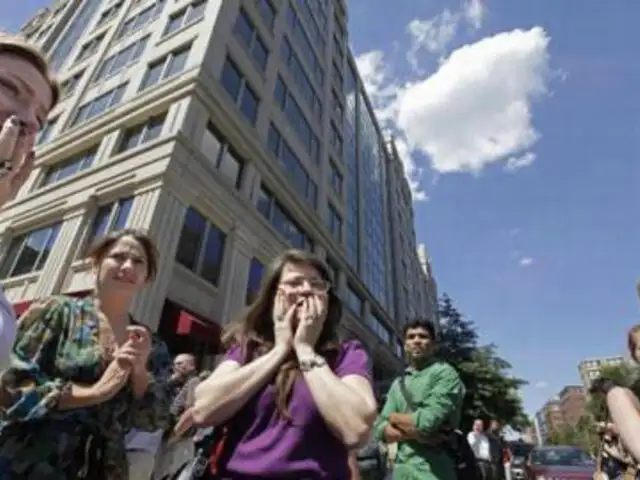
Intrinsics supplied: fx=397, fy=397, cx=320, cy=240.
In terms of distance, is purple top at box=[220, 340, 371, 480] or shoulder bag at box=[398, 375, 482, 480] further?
shoulder bag at box=[398, 375, 482, 480]

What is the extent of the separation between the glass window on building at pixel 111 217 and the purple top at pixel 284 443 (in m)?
10.8

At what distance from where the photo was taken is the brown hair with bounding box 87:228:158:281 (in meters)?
2.31

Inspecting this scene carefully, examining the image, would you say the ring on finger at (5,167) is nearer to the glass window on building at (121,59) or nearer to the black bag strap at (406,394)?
the black bag strap at (406,394)

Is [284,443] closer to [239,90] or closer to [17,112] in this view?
[17,112]

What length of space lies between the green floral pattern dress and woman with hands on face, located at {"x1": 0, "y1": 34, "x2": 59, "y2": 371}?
889 millimetres

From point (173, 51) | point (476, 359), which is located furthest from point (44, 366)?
point (476, 359)

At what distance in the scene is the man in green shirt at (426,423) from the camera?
101 inches

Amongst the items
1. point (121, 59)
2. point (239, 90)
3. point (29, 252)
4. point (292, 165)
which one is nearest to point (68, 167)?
point (29, 252)

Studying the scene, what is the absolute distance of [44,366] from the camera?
5.61ft

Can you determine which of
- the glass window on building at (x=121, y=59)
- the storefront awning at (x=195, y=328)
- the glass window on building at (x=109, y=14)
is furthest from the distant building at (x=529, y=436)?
the glass window on building at (x=109, y=14)

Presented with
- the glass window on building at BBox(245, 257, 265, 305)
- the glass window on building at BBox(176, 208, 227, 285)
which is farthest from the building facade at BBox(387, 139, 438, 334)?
the glass window on building at BBox(176, 208, 227, 285)

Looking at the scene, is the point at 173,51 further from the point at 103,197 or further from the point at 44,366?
the point at 44,366

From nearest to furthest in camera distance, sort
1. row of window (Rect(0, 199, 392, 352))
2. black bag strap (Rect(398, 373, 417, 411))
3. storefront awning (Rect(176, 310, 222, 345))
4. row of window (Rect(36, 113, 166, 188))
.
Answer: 1. black bag strap (Rect(398, 373, 417, 411))
2. storefront awning (Rect(176, 310, 222, 345))
3. row of window (Rect(0, 199, 392, 352))
4. row of window (Rect(36, 113, 166, 188))

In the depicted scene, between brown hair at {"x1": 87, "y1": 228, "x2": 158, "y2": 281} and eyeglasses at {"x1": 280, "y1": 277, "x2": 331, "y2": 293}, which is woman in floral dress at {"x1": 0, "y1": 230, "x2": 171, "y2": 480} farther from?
eyeglasses at {"x1": 280, "y1": 277, "x2": 331, "y2": 293}
